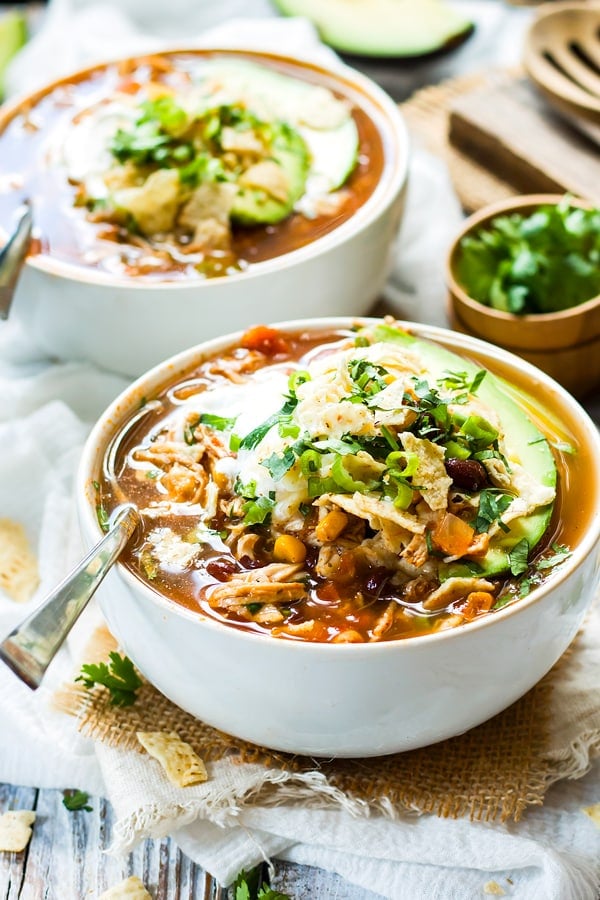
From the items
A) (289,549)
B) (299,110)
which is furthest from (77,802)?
(299,110)

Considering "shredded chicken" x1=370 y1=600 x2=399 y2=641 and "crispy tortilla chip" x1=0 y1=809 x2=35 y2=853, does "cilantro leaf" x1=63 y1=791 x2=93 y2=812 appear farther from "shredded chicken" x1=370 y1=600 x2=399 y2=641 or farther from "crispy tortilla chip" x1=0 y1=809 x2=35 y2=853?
"shredded chicken" x1=370 y1=600 x2=399 y2=641

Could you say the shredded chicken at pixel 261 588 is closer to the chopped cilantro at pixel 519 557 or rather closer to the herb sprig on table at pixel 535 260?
the chopped cilantro at pixel 519 557

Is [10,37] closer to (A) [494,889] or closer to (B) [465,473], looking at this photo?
(B) [465,473]

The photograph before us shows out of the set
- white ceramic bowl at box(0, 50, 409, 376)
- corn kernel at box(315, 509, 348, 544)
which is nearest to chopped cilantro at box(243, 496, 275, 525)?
corn kernel at box(315, 509, 348, 544)

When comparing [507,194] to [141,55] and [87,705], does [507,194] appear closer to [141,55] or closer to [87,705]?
[141,55]

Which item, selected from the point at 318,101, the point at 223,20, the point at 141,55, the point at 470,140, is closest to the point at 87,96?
the point at 141,55
